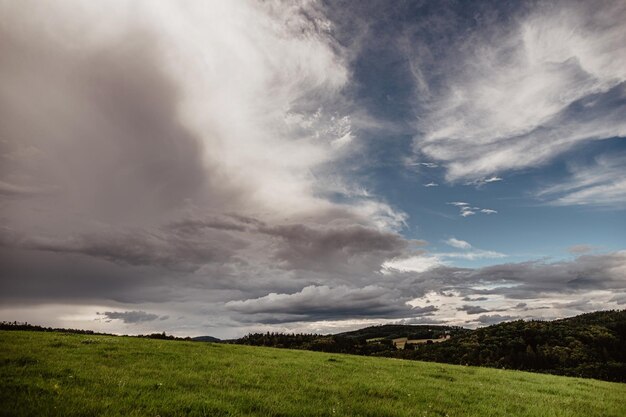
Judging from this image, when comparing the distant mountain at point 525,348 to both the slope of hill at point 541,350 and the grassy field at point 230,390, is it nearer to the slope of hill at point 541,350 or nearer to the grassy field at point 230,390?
the slope of hill at point 541,350

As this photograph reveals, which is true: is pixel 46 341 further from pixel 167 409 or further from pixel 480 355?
pixel 480 355

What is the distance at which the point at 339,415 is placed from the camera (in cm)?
1102

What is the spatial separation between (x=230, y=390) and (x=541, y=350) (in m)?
107

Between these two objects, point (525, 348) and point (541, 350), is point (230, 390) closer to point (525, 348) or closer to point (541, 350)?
point (541, 350)

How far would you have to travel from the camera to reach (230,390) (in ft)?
42.7

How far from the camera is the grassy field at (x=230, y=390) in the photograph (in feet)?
34.3

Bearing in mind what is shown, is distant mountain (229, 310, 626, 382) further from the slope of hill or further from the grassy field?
the grassy field

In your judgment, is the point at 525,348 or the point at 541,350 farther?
the point at 525,348

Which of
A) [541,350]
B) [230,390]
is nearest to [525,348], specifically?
[541,350]

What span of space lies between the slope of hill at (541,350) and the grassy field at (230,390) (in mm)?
60837

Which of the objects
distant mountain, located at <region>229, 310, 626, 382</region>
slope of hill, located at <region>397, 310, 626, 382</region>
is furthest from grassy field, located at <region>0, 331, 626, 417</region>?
slope of hill, located at <region>397, 310, 626, 382</region>

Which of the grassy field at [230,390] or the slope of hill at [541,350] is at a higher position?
the grassy field at [230,390]

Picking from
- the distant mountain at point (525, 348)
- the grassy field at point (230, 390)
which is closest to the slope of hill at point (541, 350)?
the distant mountain at point (525, 348)

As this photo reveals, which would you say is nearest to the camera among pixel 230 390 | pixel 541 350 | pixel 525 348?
pixel 230 390
